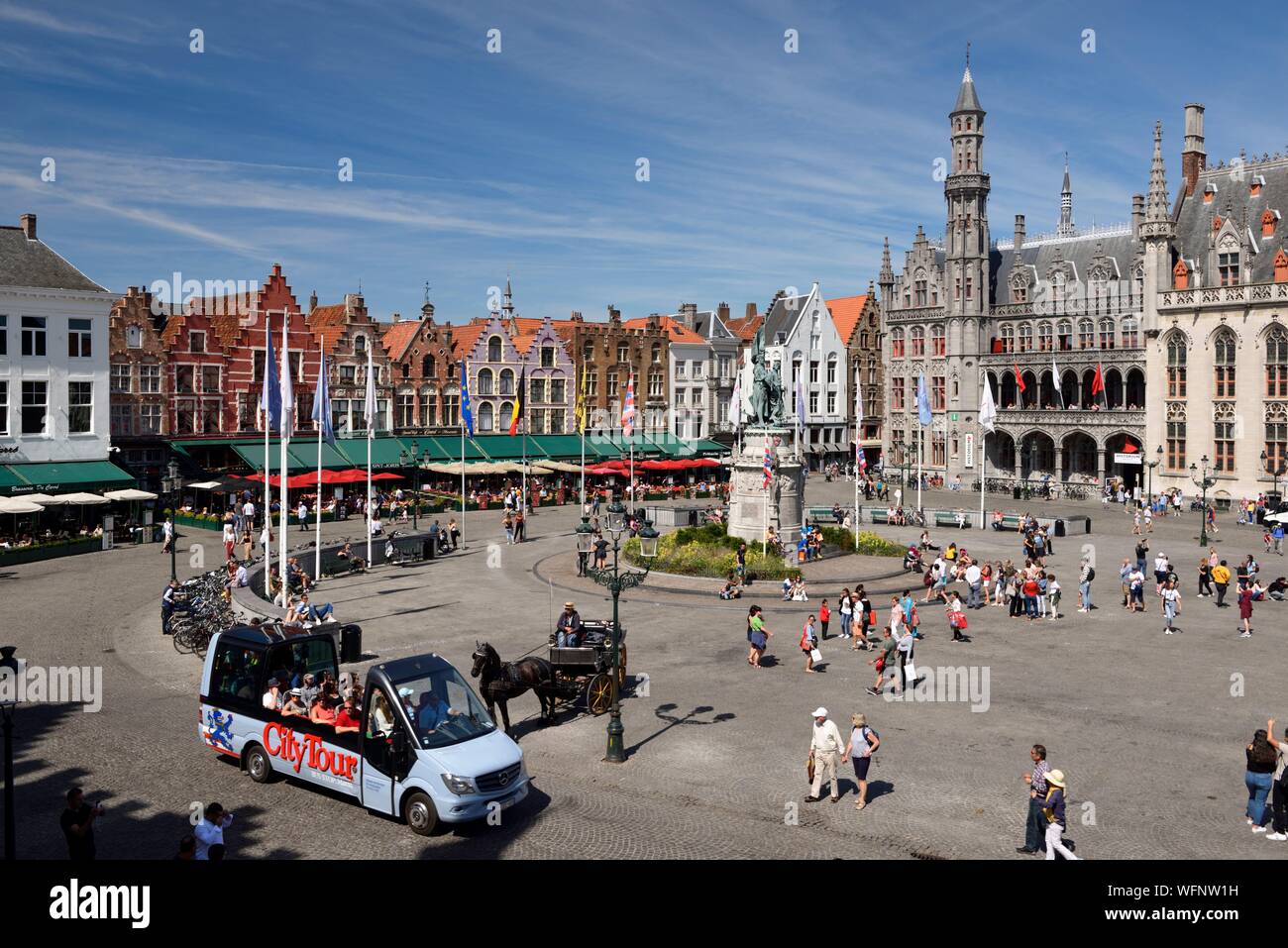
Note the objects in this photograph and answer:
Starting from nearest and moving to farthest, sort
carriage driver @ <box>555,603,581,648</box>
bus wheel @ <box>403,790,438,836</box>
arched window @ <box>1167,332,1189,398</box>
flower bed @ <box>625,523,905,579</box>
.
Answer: bus wheel @ <box>403,790,438,836</box>, carriage driver @ <box>555,603,581,648</box>, flower bed @ <box>625,523,905,579</box>, arched window @ <box>1167,332,1189,398</box>

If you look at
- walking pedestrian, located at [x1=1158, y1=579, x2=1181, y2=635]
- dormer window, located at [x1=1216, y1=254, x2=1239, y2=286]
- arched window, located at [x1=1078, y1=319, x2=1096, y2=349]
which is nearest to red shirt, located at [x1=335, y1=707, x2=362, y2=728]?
walking pedestrian, located at [x1=1158, y1=579, x2=1181, y2=635]

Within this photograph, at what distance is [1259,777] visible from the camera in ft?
A: 45.7

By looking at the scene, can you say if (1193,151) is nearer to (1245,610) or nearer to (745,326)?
(745,326)

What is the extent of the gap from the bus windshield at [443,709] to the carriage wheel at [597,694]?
16.1 ft

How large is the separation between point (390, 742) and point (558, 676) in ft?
21.1

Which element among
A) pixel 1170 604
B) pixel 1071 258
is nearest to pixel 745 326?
pixel 1071 258

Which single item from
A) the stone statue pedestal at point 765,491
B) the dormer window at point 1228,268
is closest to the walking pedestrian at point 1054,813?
the stone statue pedestal at point 765,491

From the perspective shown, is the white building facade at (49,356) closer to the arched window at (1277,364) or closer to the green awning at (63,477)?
the green awning at (63,477)

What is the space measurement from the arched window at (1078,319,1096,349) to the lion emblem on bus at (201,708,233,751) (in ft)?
231

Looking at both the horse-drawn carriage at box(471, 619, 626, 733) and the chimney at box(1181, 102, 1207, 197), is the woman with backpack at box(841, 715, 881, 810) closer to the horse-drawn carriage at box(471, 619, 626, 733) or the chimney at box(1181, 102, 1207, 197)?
the horse-drawn carriage at box(471, 619, 626, 733)

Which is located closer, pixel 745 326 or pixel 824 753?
pixel 824 753

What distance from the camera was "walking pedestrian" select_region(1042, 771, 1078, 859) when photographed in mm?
12711
